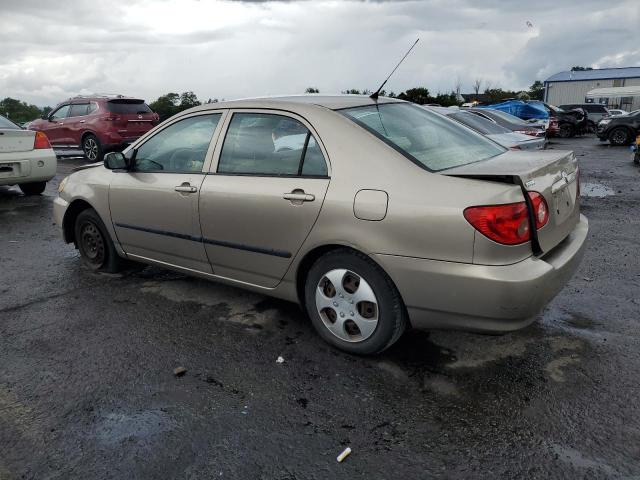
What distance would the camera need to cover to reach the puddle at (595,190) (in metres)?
8.94

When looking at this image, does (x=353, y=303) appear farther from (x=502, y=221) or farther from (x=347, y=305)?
(x=502, y=221)

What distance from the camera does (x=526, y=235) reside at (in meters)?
2.70

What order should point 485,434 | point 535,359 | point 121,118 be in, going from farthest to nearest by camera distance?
1. point 121,118
2. point 535,359
3. point 485,434

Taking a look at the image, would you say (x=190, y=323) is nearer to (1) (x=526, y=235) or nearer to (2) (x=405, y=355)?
(2) (x=405, y=355)

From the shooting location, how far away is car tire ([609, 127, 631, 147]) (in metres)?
19.5

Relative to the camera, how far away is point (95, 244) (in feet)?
16.0

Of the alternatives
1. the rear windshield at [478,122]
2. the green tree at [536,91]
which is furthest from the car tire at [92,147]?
the green tree at [536,91]

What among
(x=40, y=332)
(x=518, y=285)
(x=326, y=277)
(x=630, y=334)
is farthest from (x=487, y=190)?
(x=40, y=332)

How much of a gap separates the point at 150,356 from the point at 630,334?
3.12 meters

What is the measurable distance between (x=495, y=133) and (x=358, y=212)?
22.4ft

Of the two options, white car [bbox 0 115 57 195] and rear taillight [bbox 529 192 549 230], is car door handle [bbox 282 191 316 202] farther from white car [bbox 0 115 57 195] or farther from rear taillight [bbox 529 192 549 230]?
white car [bbox 0 115 57 195]

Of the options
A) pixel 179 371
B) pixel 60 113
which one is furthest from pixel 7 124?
pixel 179 371

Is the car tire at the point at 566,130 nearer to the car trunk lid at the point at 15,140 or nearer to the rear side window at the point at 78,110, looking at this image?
the rear side window at the point at 78,110

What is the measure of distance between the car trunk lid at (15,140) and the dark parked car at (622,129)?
19.4 m
